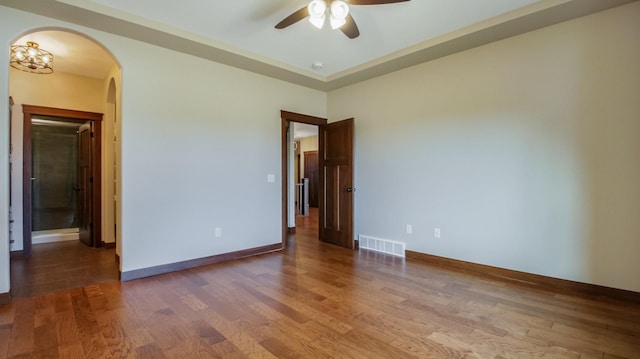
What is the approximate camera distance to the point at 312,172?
1077 cm

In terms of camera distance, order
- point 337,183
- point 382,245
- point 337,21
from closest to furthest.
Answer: point 337,21, point 382,245, point 337,183

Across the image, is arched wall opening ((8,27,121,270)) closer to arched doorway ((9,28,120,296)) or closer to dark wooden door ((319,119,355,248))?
arched doorway ((9,28,120,296))

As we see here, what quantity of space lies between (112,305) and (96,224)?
112 inches

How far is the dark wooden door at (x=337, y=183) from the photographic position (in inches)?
188

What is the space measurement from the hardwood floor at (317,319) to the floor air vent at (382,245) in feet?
2.74

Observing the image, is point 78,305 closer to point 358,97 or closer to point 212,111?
point 212,111

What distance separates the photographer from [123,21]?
2.91m

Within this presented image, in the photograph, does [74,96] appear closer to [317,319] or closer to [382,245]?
[317,319]

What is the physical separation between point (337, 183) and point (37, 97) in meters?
4.62

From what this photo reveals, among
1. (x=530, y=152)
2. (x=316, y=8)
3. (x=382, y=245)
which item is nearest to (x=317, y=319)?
(x=382, y=245)

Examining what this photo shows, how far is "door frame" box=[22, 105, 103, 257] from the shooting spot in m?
4.25

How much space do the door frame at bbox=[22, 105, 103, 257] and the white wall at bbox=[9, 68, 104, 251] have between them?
0.05 metres

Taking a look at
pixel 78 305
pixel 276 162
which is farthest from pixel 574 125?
pixel 78 305

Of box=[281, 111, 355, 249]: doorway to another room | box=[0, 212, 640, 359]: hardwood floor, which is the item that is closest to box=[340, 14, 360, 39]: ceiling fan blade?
box=[281, 111, 355, 249]: doorway to another room
